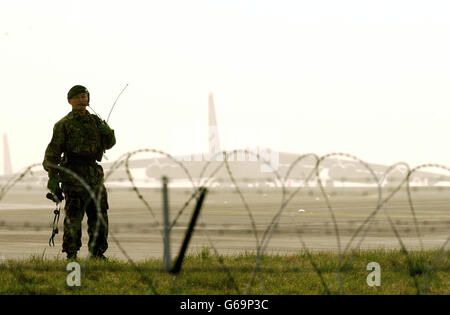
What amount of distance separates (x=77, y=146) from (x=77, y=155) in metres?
0.18

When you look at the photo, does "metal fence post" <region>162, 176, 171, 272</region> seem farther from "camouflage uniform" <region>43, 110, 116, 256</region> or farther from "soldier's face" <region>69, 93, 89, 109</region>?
"soldier's face" <region>69, 93, 89, 109</region>

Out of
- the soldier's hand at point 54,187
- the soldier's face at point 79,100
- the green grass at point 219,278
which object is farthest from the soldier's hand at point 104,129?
the green grass at point 219,278

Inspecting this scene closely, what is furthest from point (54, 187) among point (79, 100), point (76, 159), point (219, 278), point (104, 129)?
point (219, 278)

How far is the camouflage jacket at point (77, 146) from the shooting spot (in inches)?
480

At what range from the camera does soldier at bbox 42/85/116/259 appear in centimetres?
1219

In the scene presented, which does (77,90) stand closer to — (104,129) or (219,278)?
(104,129)

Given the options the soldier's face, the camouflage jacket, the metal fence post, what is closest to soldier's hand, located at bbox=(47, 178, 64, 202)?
the camouflage jacket

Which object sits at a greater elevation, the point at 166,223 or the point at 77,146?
the point at 77,146

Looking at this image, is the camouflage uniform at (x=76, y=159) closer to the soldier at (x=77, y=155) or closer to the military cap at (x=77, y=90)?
the soldier at (x=77, y=155)

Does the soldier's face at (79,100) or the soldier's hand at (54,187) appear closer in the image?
the soldier's hand at (54,187)

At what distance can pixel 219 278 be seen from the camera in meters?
10.6

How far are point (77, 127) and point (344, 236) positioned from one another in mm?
10269

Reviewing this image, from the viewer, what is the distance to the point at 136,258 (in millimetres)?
15109

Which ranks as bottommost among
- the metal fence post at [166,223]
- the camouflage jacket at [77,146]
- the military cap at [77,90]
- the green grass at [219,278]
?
the green grass at [219,278]
